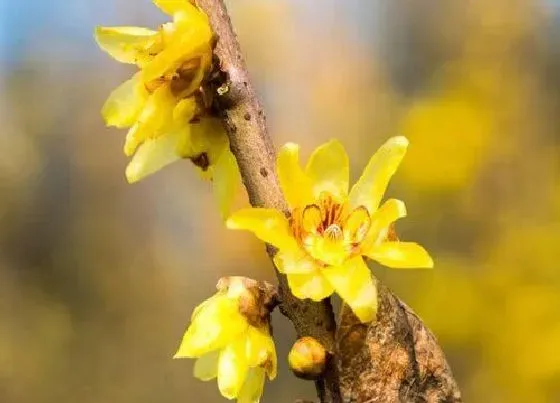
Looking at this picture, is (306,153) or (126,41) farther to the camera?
(306,153)

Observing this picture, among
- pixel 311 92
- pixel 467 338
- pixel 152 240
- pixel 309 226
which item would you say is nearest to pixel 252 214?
pixel 309 226

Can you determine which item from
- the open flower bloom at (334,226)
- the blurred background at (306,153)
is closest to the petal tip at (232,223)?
the open flower bloom at (334,226)

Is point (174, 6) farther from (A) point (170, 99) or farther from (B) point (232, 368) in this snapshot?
(B) point (232, 368)

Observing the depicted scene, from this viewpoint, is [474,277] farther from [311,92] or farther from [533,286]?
[311,92]

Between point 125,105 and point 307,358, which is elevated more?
point 125,105

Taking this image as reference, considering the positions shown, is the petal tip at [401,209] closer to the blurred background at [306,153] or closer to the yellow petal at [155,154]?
the yellow petal at [155,154]

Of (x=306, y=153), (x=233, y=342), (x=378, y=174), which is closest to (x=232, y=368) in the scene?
(x=233, y=342)
